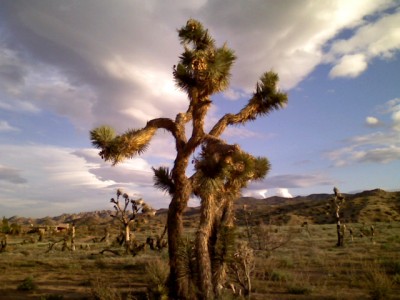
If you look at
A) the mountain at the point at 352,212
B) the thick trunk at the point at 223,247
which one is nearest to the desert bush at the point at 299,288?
the thick trunk at the point at 223,247

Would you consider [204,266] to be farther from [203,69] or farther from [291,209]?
[291,209]

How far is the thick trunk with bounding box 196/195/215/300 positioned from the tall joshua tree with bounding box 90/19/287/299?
0.07 ft

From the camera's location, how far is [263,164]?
9.62m

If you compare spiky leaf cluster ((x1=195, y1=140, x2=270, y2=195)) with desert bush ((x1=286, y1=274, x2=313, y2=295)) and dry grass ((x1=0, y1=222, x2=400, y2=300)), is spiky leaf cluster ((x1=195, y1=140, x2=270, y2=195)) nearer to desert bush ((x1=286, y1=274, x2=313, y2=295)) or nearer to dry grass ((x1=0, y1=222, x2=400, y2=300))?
dry grass ((x1=0, y1=222, x2=400, y2=300))

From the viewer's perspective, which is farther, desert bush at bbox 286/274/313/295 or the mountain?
the mountain

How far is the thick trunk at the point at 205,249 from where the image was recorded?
25.3 ft

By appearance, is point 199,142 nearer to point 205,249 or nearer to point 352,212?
point 205,249

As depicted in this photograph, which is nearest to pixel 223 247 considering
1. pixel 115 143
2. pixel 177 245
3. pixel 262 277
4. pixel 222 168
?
pixel 177 245

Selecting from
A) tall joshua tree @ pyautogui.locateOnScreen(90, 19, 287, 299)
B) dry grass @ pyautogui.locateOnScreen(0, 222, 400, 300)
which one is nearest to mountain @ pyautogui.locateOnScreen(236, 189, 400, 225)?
dry grass @ pyautogui.locateOnScreen(0, 222, 400, 300)

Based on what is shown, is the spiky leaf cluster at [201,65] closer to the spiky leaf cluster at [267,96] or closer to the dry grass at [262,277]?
the spiky leaf cluster at [267,96]

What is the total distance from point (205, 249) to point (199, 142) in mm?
2551

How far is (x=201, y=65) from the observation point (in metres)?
9.21

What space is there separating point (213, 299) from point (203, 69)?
523cm

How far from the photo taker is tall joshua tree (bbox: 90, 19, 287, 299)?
8094mm
